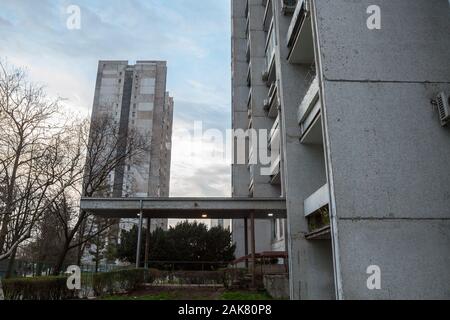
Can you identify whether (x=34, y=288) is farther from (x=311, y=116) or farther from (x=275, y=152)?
(x=275, y=152)

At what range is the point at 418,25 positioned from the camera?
7922 mm

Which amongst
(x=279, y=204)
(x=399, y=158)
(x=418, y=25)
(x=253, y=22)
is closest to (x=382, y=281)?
(x=399, y=158)

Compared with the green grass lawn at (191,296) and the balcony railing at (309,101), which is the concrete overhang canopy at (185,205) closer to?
the green grass lawn at (191,296)

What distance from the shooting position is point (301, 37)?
11383mm

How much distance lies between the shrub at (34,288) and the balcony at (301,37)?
11493mm

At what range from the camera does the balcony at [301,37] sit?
10.3 meters

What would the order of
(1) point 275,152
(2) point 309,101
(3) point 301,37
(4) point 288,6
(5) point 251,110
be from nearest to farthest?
(2) point 309,101, (3) point 301,37, (4) point 288,6, (1) point 275,152, (5) point 251,110

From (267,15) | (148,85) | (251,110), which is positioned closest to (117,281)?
(251,110)

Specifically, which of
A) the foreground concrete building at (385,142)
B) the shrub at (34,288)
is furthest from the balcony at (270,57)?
the shrub at (34,288)

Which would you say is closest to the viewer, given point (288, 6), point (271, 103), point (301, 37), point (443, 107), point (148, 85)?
point (443, 107)

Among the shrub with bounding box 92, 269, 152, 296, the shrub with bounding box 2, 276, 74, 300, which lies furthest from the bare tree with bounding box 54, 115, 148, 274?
the shrub with bounding box 2, 276, 74, 300

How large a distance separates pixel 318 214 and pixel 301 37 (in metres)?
5.91

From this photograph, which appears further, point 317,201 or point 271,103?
point 271,103
